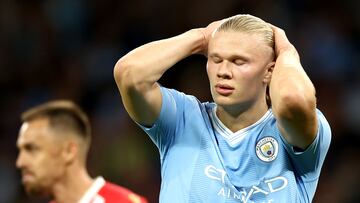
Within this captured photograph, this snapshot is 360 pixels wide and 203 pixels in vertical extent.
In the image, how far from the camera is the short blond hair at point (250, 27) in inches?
149

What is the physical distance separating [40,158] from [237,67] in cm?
283

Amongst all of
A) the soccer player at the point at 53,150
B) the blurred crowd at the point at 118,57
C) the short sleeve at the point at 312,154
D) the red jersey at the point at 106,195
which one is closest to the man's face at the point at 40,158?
the soccer player at the point at 53,150

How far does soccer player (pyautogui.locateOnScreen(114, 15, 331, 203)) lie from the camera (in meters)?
3.69

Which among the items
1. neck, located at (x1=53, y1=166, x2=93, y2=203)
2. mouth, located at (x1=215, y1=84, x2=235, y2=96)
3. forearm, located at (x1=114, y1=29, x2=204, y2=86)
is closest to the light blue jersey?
forearm, located at (x1=114, y1=29, x2=204, y2=86)

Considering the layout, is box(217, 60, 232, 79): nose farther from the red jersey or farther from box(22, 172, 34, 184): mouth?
box(22, 172, 34, 184): mouth

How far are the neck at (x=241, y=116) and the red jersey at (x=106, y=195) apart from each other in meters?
2.19

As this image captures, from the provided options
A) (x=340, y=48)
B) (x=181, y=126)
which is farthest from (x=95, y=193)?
(x=340, y=48)

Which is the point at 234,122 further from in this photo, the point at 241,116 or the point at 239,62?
the point at 239,62

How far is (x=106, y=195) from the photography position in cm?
602

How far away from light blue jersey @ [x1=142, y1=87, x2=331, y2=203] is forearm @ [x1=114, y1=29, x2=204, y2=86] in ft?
0.36

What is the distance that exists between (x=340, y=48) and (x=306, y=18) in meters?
0.47

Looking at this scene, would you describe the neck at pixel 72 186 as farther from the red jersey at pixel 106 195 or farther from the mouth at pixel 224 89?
the mouth at pixel 224 89

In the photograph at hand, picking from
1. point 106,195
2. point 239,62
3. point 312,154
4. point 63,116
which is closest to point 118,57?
point 63,116

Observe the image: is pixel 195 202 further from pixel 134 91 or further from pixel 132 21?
pixel 132 21
